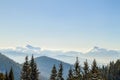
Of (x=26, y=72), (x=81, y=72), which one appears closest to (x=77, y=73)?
(x=81, y=72)

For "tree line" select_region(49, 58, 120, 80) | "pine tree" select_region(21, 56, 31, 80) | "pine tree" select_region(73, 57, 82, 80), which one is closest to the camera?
"tree line" select_region(49, 58, 120, 80)

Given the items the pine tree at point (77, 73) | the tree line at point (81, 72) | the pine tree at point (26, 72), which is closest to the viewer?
the tree line at point (81, 72)

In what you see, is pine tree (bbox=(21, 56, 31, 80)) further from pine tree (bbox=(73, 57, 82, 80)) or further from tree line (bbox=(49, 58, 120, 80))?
pine tree (bbox=(73, 57, 82, 80))

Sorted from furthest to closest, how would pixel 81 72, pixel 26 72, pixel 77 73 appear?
1. pixel 26 72
2. pixel 81 72
3. pixel 77 73

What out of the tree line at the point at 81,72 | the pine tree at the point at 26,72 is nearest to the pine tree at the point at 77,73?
the tree line at the point at 81,72

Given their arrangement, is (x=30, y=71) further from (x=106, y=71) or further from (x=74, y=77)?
(x=106, y=71)

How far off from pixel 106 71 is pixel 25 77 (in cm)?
10175

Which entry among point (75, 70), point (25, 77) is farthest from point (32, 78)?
point (75, 70)

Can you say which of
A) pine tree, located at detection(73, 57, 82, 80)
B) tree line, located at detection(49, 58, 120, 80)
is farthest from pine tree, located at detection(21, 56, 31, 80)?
pine tree, located at detection(73, 57, 82, 80)

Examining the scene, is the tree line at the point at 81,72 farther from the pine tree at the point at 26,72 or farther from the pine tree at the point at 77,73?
the pine tree at the point at 26,72

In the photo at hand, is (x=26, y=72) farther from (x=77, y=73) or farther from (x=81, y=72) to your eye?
(x=81, y=72)

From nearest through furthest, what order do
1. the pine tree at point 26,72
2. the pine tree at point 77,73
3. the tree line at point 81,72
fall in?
the tree line at point 81,72, the pine tree at point 77,73, the pine tree at point 26,72

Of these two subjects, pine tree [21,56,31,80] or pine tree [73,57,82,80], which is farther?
pine tree [21,56,31,80]

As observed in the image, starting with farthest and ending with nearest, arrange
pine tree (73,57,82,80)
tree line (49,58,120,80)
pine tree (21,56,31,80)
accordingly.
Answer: pine tree (21,56,31,80) < pine tree (73,57,82,80) < tree line (49,58,120,80)
